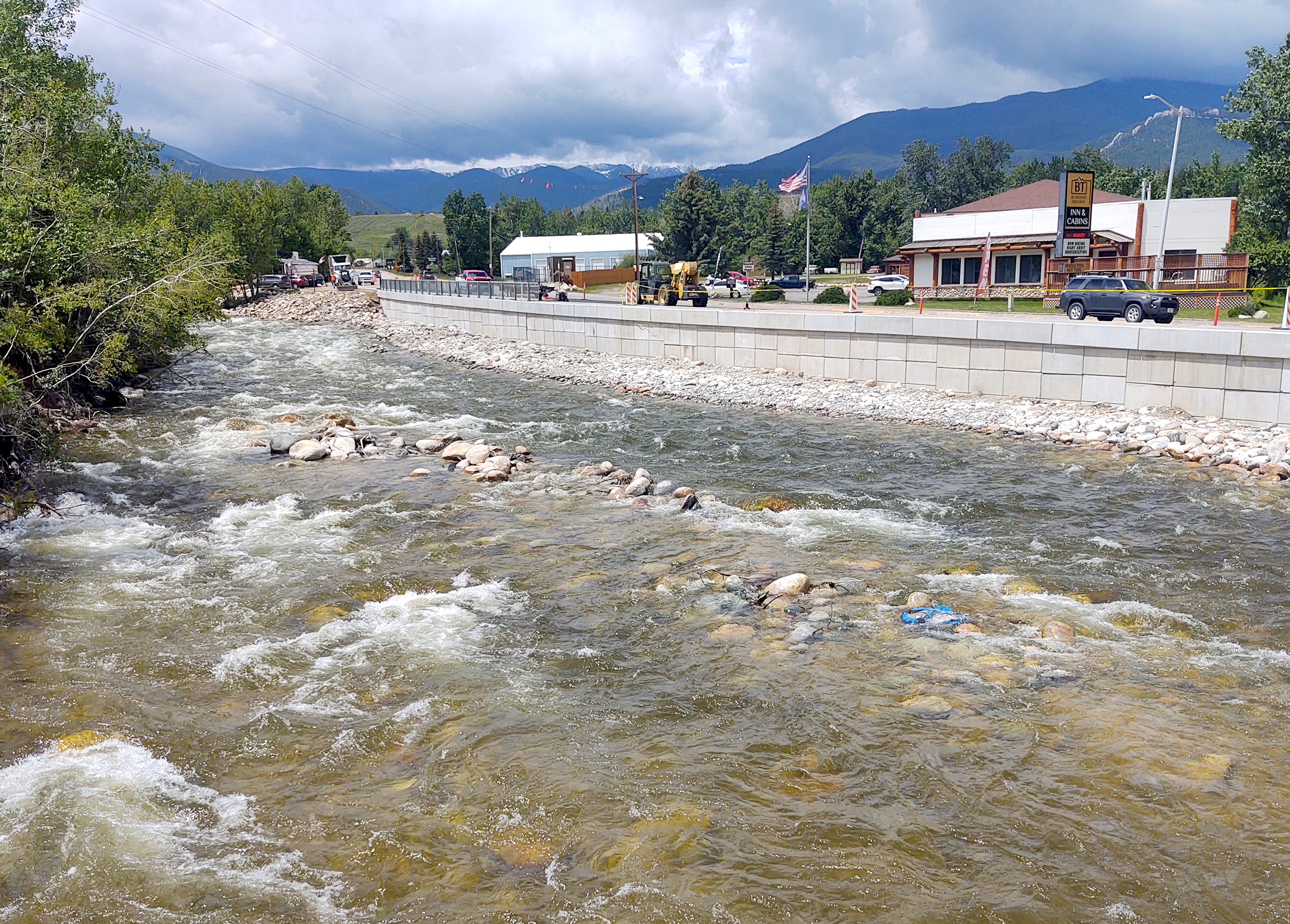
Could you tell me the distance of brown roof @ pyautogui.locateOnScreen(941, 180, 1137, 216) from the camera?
192ft

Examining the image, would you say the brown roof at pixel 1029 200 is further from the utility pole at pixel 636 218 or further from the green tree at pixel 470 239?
the green tree at pixel 470 239

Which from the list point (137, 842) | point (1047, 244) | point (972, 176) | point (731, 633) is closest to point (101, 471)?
point (137, 842)

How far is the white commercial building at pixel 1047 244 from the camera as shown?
1998 inches

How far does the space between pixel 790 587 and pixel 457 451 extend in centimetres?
968

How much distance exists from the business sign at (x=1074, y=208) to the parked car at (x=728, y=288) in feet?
62.9

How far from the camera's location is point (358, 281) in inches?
3312

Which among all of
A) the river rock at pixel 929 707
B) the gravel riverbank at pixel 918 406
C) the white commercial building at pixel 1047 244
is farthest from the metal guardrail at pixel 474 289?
the river rock at pixel 929 707

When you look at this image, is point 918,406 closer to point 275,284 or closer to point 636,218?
point 636,218

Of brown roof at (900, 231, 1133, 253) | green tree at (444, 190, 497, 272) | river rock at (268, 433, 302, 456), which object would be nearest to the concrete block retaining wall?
river rock at (268, 433, 302, 456)

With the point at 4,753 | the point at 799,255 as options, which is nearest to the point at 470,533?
the point at 4,753

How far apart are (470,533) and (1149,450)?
1387 cm

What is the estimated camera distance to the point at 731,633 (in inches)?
382

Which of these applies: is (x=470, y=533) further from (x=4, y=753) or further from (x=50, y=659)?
(x=4, y=753)

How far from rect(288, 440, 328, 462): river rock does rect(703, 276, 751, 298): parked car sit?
1473 inches
